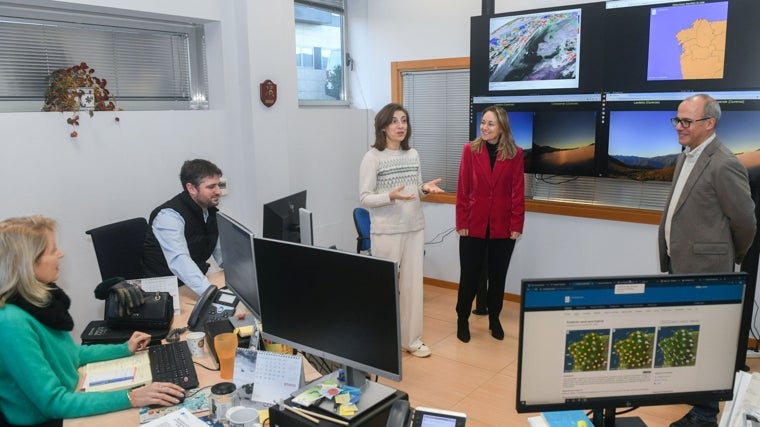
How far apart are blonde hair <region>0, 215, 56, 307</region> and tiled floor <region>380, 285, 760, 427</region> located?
6.35ft

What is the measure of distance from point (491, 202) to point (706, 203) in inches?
53.1

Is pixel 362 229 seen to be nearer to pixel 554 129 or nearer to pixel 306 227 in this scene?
pixel 554 129

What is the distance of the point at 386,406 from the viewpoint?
1.55 meters

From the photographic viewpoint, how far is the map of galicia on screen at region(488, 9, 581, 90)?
4.01 meters

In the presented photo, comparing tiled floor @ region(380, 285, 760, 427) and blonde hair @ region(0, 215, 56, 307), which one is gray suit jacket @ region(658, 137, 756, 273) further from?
blonde hair @ region(0, 215, 56, 307)

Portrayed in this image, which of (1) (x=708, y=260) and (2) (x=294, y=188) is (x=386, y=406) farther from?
(2) (x=294, y=188)

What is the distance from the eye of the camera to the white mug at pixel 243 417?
1.63 meters

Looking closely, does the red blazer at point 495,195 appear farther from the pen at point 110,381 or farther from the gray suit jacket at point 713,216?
the pen at point 110,381

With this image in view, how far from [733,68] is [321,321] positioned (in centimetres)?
321

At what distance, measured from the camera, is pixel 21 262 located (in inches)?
70.1

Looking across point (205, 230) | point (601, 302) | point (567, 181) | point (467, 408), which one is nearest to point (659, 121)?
point (567, 181)

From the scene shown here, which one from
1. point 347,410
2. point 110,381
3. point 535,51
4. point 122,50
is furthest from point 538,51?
point 110,381

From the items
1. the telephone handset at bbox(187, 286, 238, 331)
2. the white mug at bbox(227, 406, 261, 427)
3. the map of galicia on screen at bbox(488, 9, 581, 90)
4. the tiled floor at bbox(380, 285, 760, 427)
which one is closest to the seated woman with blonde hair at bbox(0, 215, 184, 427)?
the white mug at bbox(227, 406, 261, 427)

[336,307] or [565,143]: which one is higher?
[565,143]
